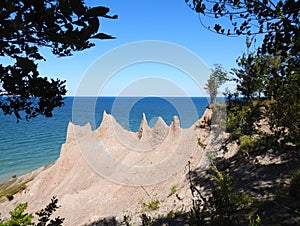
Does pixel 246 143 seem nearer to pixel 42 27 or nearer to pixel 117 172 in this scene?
pixel 117 172

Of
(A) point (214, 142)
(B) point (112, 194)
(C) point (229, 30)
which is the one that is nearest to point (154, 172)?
(B) point (112, 194)

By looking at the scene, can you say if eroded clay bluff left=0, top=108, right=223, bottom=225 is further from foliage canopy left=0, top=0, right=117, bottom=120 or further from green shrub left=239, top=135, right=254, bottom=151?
foliage canopy left=0, top=0, right=117, bottom=120

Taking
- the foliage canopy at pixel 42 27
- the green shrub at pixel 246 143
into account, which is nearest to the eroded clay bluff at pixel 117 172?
the green shrub at pixel 246 143

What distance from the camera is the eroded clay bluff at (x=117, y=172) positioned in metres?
15.9

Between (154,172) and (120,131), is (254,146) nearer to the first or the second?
(154,172)

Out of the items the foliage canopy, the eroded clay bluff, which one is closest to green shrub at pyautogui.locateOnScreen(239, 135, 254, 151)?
the eroded clay bluff

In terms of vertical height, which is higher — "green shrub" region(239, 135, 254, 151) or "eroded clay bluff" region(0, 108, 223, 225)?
"green shrub" region(239, 135, 254, 151)

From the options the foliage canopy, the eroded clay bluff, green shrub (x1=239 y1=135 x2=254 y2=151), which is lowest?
the eroded clay bluff

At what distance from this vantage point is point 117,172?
2123 cm

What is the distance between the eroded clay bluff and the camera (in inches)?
627

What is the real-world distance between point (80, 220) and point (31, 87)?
1478cm

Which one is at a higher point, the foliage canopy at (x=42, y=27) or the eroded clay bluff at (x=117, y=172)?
the foliage canopy at (x=42, y=27)

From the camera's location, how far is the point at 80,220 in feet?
50.5

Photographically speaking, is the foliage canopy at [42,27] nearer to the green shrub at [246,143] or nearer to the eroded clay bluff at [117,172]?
the eroded clay bluff at [117,172]
